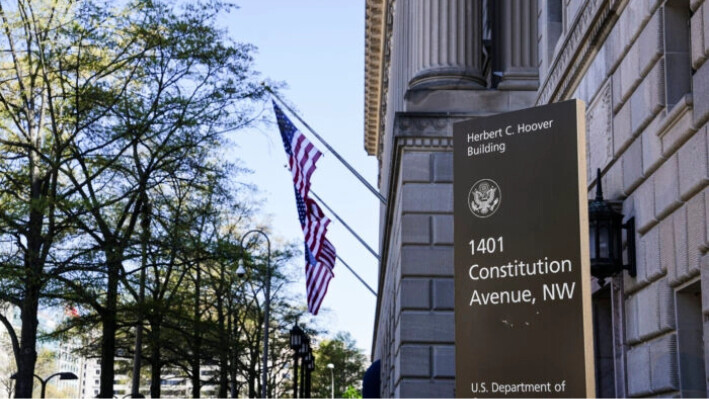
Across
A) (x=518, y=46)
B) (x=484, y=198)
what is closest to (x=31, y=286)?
(x=518, y=46)

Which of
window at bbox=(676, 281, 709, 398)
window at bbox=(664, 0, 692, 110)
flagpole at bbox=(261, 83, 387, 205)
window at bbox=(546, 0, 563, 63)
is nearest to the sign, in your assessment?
window at bbox=(676, 281, 709, 398)

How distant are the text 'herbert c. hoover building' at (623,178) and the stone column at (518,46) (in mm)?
259

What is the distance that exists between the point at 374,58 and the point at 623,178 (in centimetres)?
5051

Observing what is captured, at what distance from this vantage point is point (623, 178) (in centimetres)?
1123

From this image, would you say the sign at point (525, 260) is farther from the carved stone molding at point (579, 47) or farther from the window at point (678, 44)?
the carved stone molding at point (579, 47)

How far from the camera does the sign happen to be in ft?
25.9

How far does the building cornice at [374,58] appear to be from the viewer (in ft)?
181

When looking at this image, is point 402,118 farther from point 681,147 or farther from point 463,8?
point 681,147

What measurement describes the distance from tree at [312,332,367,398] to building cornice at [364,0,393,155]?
80.2ft

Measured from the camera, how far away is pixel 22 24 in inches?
1037

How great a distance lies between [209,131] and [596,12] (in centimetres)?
1746

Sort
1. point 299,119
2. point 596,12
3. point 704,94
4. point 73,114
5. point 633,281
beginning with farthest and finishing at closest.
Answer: point 299,119
point 73,114
point 596,12
point 633,281
point 704,94

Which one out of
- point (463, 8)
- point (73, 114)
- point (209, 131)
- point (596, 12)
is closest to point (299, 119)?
point (209, 131)

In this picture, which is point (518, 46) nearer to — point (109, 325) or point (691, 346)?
point (691, 346)
